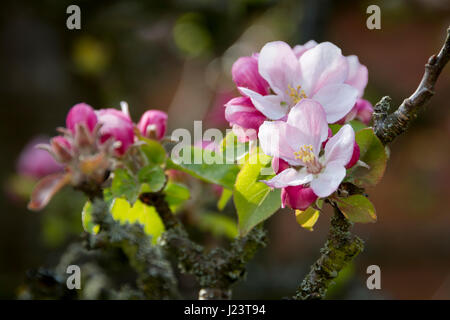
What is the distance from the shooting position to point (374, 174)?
19.6 inches

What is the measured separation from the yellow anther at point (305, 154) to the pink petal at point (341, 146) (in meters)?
0.01

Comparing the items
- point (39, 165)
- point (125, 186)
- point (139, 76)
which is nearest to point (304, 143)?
point (125, 186)

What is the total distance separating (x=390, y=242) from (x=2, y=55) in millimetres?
1956

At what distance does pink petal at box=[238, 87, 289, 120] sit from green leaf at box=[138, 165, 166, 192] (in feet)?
0.47

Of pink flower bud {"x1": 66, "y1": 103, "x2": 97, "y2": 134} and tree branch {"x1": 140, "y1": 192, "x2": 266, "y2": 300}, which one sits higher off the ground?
pink flower bud {"x1": 66, "y1": 103, "x2": 97, "y2": 134}

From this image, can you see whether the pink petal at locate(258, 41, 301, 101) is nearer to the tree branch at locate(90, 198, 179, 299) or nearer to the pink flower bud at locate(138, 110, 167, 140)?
the pink flower bud at locate(138, 110, 167, 140)

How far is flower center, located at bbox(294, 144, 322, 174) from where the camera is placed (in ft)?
1.59

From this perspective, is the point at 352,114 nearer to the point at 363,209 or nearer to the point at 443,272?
the point at 363,209

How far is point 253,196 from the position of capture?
0.53 meters

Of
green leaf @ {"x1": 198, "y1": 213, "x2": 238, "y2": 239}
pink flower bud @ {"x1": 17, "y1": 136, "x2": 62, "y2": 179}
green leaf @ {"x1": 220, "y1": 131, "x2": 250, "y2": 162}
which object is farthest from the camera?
pink flower bud @ {"x1": 17, "y1": 136, "x2": 62, "y2": 179}

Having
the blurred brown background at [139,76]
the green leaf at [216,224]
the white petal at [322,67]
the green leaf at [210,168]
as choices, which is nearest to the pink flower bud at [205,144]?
the green leaf at [210,168]
